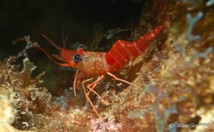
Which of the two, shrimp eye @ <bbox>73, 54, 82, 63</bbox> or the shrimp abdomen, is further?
shrimp eye @ <bbox>73, 54, 82, 63</bbox>

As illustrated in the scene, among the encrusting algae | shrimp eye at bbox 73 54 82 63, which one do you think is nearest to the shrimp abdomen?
the encrusting algae

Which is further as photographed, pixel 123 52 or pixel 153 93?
pixel 123 52

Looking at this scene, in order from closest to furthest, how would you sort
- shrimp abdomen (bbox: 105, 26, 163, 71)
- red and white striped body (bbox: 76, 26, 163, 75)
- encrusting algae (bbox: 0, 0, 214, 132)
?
encrusting algae (bbox: 0, 0, 214, 132) < shrimp abdomen (bbox: 105, 26, 163, 71) < red and white striped body (bbox: 76, 26, 163, 75)

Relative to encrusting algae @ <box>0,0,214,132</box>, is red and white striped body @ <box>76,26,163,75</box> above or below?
above

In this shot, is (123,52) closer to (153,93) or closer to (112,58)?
(112,58)

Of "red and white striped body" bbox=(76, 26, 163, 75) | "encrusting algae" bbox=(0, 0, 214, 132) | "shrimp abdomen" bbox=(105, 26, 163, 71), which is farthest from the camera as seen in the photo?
"red and white striped body" bbox=(76, 26, 163, 75)

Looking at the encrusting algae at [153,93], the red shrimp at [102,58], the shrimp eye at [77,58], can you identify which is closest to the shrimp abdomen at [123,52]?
the red shrimp at [102,58]

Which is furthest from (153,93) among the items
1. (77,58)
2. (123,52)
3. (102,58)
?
(77,58)

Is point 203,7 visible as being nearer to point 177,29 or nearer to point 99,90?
point 177,29

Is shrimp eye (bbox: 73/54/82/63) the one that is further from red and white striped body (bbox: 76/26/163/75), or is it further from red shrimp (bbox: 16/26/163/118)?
red and white striped body (bbox: 76/26/163/75)
